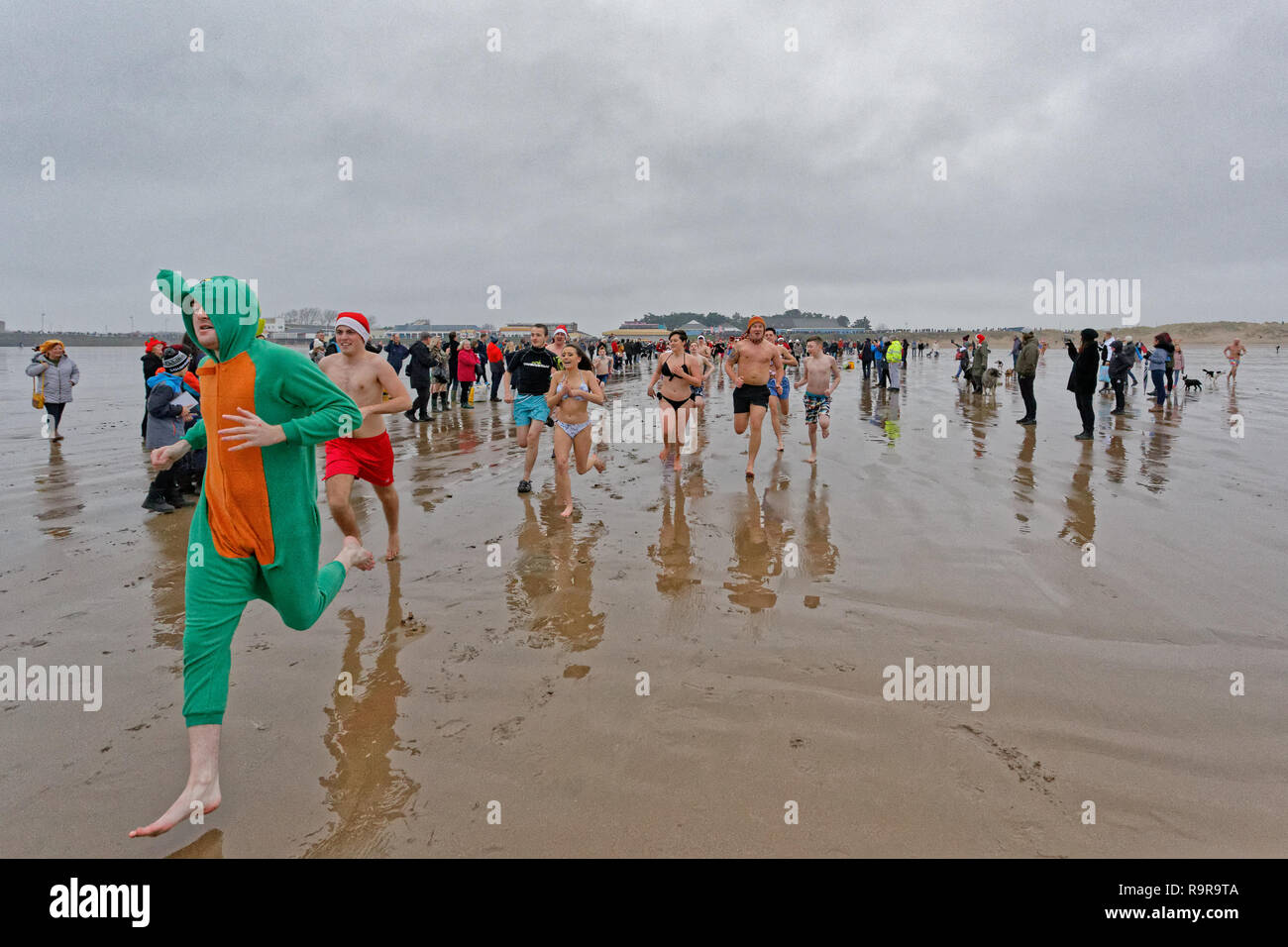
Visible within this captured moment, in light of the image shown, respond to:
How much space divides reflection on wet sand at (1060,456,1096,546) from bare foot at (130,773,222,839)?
6.59m

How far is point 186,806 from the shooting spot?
8.57 feet

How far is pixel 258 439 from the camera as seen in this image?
8.95 feet

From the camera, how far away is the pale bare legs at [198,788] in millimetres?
2584

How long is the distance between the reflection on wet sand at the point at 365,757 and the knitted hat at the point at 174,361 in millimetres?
5361

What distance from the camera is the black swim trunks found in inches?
368

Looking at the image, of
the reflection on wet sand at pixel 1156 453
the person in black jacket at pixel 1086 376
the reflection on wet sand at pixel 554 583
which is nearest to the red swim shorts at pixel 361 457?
the reflection on wet sand at pixel 554 583

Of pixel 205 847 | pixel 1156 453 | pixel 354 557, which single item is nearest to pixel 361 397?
pixel 354 557

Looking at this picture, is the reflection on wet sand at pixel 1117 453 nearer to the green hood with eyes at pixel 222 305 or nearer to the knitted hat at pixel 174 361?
the green hood with eyes at pixel 222 305

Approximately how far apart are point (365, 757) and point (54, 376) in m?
14.1

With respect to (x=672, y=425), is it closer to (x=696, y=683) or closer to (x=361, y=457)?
(x=361, y=457)
